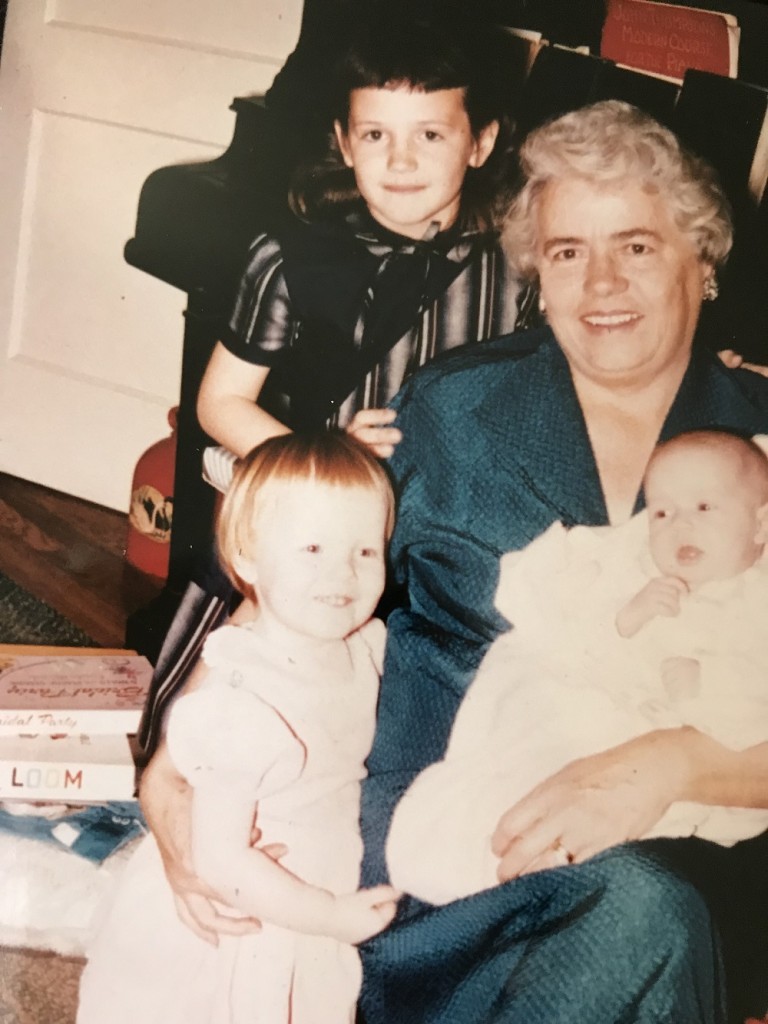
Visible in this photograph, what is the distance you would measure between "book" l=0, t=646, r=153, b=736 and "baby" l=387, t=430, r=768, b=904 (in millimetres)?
455

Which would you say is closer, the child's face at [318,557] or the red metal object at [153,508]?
the child's face at [318,557]

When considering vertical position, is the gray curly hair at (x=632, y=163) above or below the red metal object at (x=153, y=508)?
above

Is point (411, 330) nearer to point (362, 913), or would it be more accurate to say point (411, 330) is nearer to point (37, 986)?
point (362, 913)

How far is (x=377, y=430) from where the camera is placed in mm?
940

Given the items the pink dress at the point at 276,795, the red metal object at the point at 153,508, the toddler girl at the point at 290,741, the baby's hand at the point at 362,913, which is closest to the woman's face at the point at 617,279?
the toddler girl at the point at 290,741

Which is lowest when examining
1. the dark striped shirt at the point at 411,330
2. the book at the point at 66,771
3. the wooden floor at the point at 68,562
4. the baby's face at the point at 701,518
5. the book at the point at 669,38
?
the book at the point at 66,771

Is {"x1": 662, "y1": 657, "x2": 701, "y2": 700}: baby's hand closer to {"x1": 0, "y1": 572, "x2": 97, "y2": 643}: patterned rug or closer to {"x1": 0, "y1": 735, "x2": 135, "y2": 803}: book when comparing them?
{"x1": 0, "y1": 735, "x2": 135, "y2": 803}: book

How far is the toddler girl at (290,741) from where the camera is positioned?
0.90m

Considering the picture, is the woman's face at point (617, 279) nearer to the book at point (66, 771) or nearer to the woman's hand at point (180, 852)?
the woman's hand at point (180, 852)

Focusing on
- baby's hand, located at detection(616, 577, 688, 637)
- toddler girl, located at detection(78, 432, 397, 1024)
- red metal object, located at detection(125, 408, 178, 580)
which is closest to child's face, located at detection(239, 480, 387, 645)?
toddler girl, located at detection(78, 432, 397, 1024)

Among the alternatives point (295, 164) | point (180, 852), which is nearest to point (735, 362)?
point (295, 164)

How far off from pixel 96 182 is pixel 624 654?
0.79 m

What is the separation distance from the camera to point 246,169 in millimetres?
1001

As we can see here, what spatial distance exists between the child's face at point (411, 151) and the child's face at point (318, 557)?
0.27 meters
